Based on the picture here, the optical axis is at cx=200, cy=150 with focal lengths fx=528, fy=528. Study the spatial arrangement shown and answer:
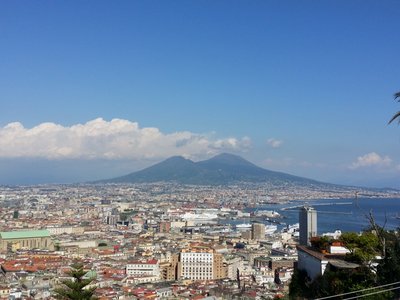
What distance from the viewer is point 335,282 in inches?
199

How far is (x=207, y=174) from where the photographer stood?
457 ft

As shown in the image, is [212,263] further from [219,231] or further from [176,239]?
Result: [219,231]

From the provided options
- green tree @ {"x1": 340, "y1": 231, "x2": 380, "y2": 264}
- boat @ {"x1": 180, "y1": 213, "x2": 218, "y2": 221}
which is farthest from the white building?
boat @ {"x1": 180, "y1": 213, "x2": 218, "y2": 221}

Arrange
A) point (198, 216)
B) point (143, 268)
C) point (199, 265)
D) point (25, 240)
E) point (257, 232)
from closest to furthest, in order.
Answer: point (143, 268) → point (199, 265) → point (25, 240) → point (257, 232) → point (198, 216)

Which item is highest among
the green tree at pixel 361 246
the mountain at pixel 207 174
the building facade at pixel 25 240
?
the mountain at pixel 207 174

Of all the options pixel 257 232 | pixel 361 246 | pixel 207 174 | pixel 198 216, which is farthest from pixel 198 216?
pixel 207 174

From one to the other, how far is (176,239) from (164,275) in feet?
45.0

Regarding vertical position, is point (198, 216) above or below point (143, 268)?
above

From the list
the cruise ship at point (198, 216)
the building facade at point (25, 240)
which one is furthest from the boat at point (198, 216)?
the building facade at point (25, 240)

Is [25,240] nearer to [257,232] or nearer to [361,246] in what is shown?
[257,232]

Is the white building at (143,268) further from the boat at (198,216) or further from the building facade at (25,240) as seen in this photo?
the boat at (198,216)

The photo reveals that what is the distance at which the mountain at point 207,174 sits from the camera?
12962 cm

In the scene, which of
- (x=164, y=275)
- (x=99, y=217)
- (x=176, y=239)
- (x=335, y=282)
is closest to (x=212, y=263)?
(x=164, y=275)

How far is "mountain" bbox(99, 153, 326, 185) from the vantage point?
12962cm
